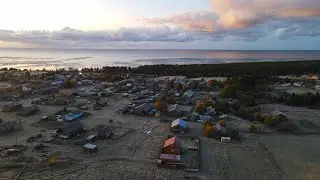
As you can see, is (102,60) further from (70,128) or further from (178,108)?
(70,128)

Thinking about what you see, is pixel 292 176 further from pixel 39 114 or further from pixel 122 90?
pixel 122 90

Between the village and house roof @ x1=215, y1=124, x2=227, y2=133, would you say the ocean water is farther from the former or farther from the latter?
house roof @ x1=215, y1=124, x2=227, y2=133

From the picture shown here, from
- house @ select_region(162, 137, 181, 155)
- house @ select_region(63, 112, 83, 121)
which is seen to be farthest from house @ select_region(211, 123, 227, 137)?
house @ select_region(63, 112, 83, 121)

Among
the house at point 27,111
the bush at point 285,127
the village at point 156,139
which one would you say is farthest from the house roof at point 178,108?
the house at point 27,111

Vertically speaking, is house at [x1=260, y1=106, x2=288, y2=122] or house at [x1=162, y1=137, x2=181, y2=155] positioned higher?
house at [x1=260, y1=106, x2=288, y2=122]

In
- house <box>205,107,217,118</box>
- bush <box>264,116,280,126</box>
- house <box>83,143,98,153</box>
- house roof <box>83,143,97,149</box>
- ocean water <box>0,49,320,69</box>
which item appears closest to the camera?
house <box>83,143,98,153</box>

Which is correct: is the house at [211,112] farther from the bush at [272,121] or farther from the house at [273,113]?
the bush at [272,121]
